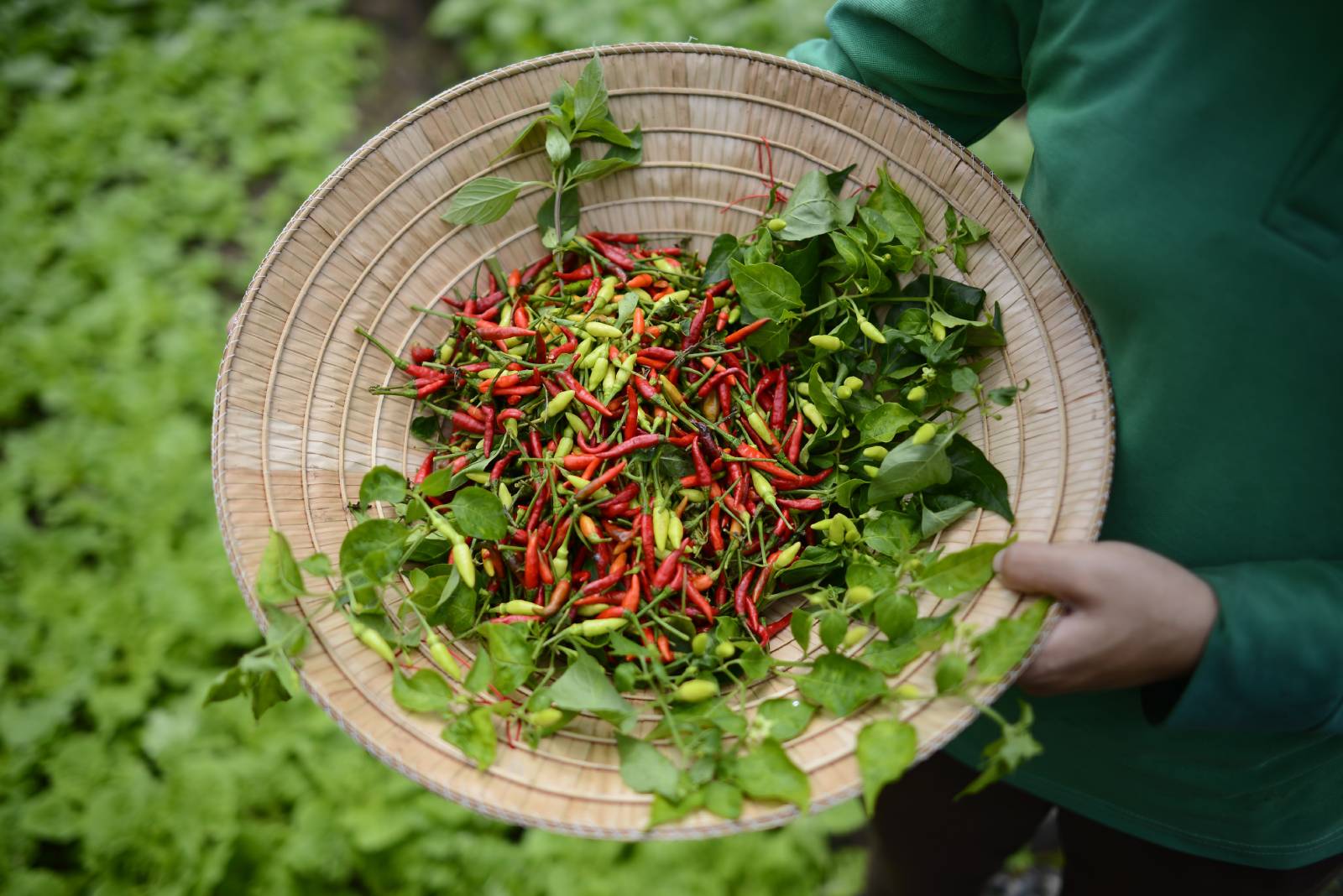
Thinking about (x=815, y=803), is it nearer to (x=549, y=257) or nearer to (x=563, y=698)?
(x=563, y=698)

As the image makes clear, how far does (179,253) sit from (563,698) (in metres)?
3.25

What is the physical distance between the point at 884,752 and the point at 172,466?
2.86 metres

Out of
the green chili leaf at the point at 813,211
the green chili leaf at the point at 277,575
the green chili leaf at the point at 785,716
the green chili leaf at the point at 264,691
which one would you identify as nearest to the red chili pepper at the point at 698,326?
the green chili leaf at the point at 813,211

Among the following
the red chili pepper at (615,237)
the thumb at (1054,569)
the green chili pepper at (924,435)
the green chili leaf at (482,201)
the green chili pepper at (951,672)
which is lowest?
the green chili pepper at (951,672)

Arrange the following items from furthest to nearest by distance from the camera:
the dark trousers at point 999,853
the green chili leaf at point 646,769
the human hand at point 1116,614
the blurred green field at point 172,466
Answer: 1. the blurred green field at point 172,466
2. the dark trousers at point 999,853
3. the green chili leaf at point 646,769
4. the human hand at point 1116,614

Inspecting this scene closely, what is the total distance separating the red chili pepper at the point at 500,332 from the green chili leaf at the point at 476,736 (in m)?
0.76

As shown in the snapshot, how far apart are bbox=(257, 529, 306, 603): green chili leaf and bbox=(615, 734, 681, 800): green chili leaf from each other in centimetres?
59

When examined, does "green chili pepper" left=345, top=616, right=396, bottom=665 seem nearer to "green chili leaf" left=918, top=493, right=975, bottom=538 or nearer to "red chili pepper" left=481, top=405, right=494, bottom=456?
"red chili pepper" left=481, top=405, right=494, bottom=456

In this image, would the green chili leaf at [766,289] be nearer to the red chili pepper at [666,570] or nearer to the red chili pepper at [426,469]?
the red chili pepper at [666,570]

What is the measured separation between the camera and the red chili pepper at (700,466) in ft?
5.71

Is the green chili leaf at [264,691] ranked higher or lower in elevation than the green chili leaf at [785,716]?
higher

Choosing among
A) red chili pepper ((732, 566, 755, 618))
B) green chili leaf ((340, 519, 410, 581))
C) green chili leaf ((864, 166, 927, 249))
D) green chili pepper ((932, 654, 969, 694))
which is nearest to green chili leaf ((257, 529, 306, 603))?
green chili leaf ((340, 519, 410, 581))

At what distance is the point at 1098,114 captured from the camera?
1255 mm

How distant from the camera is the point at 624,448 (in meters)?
1.73
